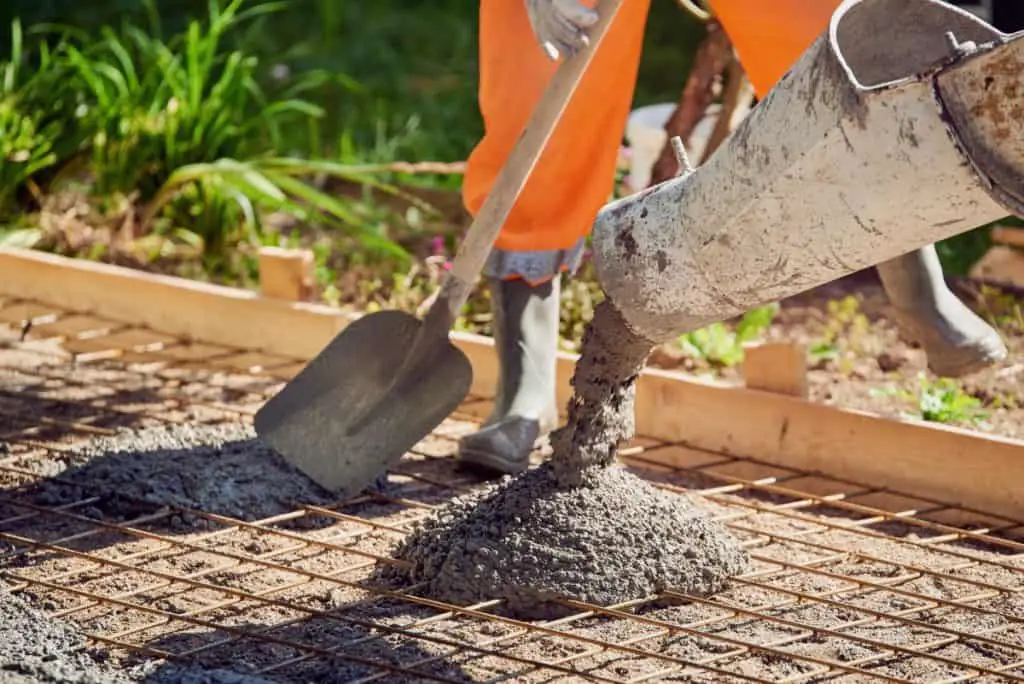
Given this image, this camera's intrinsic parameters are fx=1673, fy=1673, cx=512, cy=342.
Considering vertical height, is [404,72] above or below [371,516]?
above

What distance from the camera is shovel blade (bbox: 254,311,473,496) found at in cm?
287

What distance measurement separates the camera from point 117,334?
3.77 m

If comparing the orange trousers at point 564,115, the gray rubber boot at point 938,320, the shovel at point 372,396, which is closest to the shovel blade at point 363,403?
the shovel at point 372,396

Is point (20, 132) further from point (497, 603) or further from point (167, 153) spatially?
point (497, 603)

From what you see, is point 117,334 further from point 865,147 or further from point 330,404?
point 865,147

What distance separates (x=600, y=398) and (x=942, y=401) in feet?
3.43

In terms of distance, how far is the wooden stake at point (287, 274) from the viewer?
3666mm

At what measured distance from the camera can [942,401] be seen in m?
3.26

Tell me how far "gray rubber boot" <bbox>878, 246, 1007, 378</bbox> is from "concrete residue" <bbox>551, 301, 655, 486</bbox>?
2.25 ft

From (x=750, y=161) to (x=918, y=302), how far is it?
3.27ft

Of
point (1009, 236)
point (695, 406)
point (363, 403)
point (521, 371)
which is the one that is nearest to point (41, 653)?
point (363, 403)

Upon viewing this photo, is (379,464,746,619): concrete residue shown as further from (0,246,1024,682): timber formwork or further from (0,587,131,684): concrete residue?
(0,587,131,684): concrete residue

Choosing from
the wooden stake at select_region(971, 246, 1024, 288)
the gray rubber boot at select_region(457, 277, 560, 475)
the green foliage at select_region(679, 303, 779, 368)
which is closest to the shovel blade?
the gray rubber boot at select_region(457, 277, 560, 475)

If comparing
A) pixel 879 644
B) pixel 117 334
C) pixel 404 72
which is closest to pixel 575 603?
pixel 879 644
